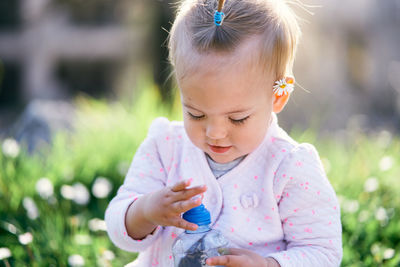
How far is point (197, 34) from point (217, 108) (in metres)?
0.25

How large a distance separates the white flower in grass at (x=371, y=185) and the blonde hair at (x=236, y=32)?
1.53 m

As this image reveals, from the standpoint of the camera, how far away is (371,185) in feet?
10.2

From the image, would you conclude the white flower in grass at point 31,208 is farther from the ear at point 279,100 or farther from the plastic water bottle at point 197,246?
the ear at point 279,100

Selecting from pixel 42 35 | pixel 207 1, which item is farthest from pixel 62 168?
pixel 42 35

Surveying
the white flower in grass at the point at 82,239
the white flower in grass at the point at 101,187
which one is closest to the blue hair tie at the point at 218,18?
the white flower in grass at the point at 82,239

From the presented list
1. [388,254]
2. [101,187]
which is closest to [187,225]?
[388,254]

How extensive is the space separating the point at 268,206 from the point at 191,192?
1.39ft

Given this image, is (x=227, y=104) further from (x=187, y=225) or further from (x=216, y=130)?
(x=187, y=225)

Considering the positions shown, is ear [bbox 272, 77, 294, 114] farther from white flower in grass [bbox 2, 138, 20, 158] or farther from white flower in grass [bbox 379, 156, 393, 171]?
white flower in grass [bbox 2, 138, 20, 158]

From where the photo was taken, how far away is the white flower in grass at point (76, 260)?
238 centimetres

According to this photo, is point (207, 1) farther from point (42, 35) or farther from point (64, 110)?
point (42, 35)

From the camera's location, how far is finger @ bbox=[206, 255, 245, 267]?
1576 millimetres

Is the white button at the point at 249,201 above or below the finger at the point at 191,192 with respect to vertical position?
below

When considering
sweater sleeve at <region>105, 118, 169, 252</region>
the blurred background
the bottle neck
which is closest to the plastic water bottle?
the bottle neck
